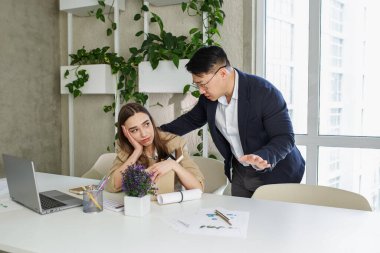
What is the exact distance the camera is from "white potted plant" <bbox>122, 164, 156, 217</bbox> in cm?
147

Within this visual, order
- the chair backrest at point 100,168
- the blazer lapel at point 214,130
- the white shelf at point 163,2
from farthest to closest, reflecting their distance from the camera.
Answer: the white shelf at point 163,2 < the chair backrest at point 100,168 < the blazer lapel at point 214,130

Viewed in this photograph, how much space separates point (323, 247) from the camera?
3.78 ft

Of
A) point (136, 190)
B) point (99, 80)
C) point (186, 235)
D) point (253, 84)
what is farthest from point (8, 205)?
point (99, 80)

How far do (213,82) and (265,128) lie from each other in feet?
1.21

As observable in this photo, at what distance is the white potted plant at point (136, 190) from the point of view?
1470 mm

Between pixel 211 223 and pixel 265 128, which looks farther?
pixel 265 128

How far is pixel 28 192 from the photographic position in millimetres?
1580

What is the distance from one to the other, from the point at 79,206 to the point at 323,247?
101cm

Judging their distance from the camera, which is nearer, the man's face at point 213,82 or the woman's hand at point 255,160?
the woman's hand at point 255,160

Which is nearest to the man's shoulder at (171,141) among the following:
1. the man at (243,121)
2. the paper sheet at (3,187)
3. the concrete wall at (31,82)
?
the man at (243,121)

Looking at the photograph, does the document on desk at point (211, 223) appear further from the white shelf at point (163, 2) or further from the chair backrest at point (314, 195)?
the white shelf at point (163, 2)

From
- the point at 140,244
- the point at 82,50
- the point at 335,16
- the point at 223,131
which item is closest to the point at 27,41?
the point at 82,50

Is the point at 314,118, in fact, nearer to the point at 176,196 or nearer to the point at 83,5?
the point at 176,196

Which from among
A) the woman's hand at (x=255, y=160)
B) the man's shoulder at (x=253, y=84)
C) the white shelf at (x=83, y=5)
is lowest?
the woman's hand at (x=255, y=160)
